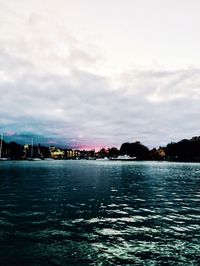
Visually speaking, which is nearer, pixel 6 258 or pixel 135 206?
pixel 6 258

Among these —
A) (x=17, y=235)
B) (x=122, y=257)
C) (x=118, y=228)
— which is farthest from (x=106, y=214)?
(x=122, y=257)

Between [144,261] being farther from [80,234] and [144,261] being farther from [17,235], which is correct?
[17,235]

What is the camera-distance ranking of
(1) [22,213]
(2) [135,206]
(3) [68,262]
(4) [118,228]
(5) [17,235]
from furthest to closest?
(2) [135,206] → (1) [22,213] → (4) [118,228] → (5) [17,235] → (3) [68,262]

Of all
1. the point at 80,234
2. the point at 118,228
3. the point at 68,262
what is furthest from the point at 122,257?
the point at 118,228

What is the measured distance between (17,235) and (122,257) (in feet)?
30.7

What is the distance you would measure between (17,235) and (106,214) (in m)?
12.3

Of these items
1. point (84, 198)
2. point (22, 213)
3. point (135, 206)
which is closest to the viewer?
point (22, 213)

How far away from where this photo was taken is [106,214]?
1342 inches

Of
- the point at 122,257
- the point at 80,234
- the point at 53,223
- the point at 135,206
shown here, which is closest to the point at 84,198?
the point at 135,206

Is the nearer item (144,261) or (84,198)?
(144,261)

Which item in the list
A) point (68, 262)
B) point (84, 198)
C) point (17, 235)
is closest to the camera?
point (68, 262)

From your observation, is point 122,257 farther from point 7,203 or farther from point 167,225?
point 7,203

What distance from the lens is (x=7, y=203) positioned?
40906mm

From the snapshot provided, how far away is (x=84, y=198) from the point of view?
46.9 meters
